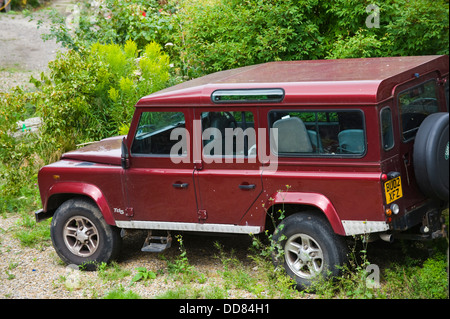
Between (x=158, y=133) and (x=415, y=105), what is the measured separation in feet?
8.31

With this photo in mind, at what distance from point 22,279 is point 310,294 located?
3.27 metres

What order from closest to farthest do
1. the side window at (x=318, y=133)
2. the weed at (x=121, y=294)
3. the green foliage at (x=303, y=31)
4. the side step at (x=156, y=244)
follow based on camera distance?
the side window at (x=318, y=133) < the weed at (x=121, y=294) < the side step at (x=156, y=244) < the green foliage at (x=303, y=31)

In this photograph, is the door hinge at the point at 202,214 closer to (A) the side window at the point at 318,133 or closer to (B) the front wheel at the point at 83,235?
(A) the side window at the point at 318,133

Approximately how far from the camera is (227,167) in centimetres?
616

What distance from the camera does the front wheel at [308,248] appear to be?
227 inches

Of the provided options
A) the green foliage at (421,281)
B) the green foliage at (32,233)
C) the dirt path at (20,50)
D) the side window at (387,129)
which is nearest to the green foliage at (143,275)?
the green foliage at (32,233)

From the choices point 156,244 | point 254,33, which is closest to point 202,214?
point 156,244

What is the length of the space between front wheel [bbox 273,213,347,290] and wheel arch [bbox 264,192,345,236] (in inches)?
4.8

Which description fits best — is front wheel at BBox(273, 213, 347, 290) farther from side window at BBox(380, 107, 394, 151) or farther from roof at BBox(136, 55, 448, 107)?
roof at BBox(136, 55, 448, 107)

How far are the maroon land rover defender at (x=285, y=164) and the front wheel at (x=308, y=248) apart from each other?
11 mm

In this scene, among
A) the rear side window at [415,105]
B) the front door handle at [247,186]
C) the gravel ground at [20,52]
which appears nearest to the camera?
the rear side window at [415,105]

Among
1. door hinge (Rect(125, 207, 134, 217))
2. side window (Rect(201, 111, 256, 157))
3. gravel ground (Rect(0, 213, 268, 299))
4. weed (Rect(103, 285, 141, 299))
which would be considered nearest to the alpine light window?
side window (Rect(201, 111, 256, 157))

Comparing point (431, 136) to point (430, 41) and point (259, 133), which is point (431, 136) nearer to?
point (259, 133)

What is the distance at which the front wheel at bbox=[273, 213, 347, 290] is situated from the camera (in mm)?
5777
